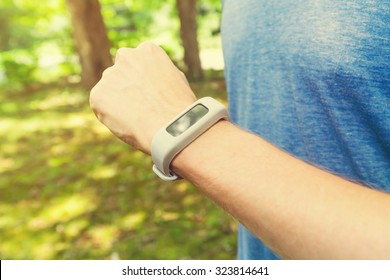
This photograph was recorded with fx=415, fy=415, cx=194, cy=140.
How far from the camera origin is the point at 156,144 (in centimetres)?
89

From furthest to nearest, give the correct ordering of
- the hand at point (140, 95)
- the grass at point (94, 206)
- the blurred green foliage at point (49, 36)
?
the blurred green foliage at point (49, 36) → the grass at point (94, 206) → the hand at point (140, 95)

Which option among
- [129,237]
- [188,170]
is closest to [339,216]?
[188,170]

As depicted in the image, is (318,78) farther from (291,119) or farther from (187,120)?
(187,120)

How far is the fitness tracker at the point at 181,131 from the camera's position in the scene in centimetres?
87

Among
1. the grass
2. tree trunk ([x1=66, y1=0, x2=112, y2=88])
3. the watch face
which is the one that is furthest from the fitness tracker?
tree trunk ([x1=66, y1=0, x2=112, y2=88])

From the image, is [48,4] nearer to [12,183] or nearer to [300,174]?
[12,183]

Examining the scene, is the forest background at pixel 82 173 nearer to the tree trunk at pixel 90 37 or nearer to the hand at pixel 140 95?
the tree trunk at pixel 90 37

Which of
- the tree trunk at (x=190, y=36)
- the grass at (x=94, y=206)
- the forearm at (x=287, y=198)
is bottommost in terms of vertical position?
the grass at (x=94, y=206)

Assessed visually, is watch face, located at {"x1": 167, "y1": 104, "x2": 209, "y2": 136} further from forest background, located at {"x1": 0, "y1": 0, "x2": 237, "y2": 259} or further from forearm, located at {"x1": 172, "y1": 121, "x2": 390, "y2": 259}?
forest background, located at {"x1": 0, "y1": 0, "x2": 237, "y2": 259}

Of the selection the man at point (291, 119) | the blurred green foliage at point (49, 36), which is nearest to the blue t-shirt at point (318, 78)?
the man at point (291, 119)

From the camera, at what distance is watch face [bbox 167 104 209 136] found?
88 centimetres

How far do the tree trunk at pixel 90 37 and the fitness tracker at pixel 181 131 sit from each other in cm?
759

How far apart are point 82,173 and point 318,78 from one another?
469 centimetres

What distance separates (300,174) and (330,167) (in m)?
0.40
